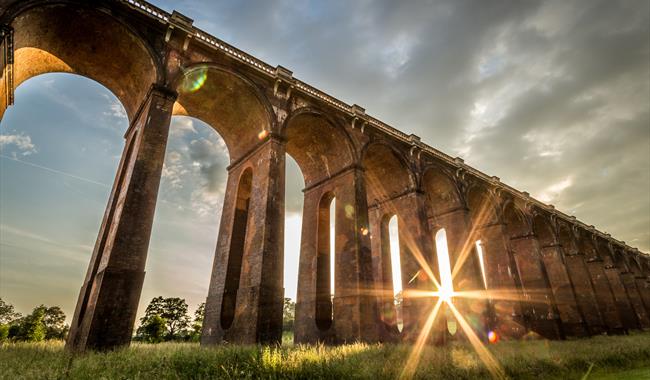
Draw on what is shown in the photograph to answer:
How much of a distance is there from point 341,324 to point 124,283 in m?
8.35

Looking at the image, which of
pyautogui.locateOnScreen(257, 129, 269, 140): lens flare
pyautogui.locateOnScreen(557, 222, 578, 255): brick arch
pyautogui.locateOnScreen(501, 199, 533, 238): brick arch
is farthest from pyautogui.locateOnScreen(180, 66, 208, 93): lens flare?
pyautogui.locateOnScreen(557, 222, 578, 255): brick arch

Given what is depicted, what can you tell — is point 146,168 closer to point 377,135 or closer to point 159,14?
point 159,14

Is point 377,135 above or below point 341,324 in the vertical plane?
above

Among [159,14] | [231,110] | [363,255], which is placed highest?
[159,14]

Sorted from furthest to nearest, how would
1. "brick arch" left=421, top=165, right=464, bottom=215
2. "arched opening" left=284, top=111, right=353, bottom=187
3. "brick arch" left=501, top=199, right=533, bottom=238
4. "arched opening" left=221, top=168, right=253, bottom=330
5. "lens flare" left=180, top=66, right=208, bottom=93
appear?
"brick arch" left=501, top=199, right=533, bottom=238 → "brick arch" left=421, top=165, right=464, bottom=215 → "arched opening" left=284, top=111, right=353, bottom=187 → "lens flare" left=180, top=66, right=208, bottom=93 → "arched opening" left=221, top=168, right=253, bottom=330

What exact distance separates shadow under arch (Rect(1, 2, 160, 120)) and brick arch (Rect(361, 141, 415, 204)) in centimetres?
1114

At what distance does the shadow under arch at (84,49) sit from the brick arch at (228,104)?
1.59 metres

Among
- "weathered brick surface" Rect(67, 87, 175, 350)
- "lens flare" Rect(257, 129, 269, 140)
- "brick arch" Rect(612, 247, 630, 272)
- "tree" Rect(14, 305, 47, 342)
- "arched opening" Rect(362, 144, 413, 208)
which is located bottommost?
"tree" Rect(14, 305, 47, 342)

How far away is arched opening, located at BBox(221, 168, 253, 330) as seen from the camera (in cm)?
1199

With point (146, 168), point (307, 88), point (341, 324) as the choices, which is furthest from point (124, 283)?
point (307, 88)

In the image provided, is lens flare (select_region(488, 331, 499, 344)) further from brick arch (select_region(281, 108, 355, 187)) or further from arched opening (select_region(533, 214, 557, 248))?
arched opening (select_region(533, 214, 557, 248))

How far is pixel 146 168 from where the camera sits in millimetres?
9391

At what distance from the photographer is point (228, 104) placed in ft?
46.3

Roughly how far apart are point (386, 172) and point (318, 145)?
4.94 meters
